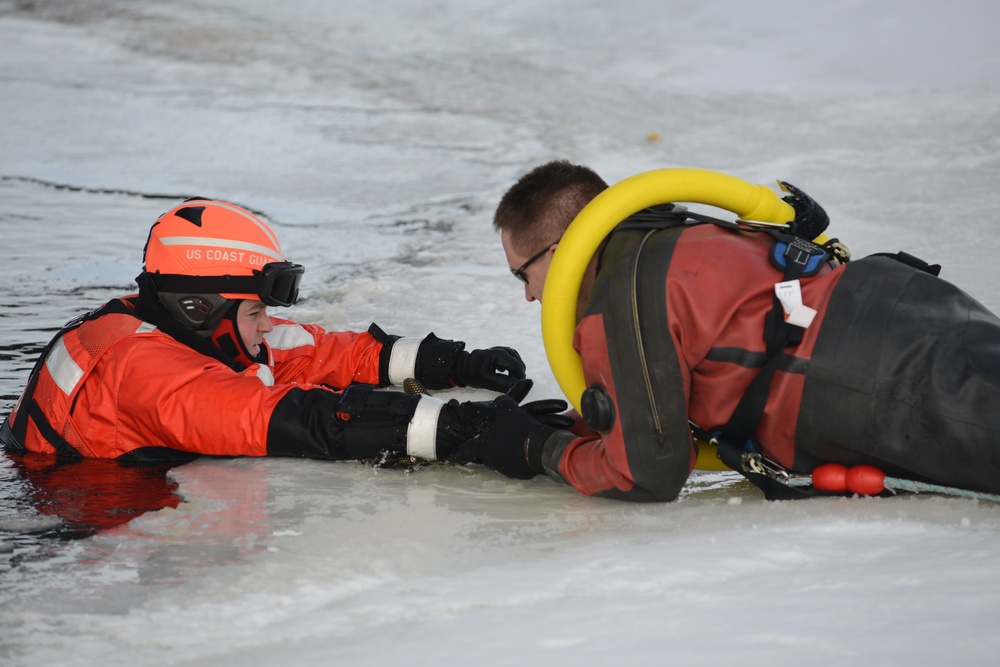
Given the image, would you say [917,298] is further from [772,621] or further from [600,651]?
[600,651]

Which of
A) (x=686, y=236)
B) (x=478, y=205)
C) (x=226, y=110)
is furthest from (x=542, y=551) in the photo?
(x=226, y=110)

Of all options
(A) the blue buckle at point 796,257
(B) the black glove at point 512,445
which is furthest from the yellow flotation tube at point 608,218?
(A) the blue buckle at point 796,257

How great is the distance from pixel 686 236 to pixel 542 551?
0.88 m

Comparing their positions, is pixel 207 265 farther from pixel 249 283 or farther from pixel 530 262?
pixel 530 262

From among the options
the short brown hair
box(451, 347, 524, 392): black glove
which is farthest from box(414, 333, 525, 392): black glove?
the short brown hair

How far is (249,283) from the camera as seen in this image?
11.3ft

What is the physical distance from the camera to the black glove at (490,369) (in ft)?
12.9

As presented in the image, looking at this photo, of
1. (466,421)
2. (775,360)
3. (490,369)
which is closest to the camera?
(775,360)

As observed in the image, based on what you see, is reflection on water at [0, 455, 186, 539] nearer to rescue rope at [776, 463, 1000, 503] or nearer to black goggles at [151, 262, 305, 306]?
black goggles at [151, 262, 305, 306]

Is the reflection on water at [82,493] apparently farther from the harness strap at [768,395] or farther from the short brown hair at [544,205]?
the harness strap at [768,395]

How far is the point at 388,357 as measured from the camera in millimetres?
4047

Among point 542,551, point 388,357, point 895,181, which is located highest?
point 895,181

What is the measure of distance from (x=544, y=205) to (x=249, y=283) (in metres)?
1.05

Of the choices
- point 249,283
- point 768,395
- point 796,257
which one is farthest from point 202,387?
point 796,257
